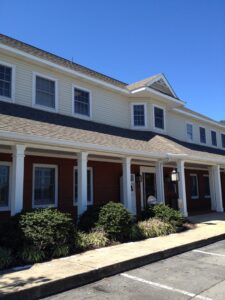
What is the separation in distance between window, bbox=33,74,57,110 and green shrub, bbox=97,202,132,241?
535cm

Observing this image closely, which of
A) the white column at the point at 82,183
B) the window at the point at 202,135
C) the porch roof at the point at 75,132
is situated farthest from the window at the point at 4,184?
the window at the point at 202,135

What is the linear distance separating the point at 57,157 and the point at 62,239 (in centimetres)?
541

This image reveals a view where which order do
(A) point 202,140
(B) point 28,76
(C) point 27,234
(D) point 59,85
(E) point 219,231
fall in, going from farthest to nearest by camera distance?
1. (A) point 202,140
2. (D) point 59,85
3. (B) point 28,76
4. (E) point 219,231
5. (C) point 27,234

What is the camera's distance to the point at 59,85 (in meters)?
13.5

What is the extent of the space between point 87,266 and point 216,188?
515 inches

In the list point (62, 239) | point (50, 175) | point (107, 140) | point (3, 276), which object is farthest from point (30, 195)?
point (3, 276)

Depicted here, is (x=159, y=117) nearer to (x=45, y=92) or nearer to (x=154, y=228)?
(x=45, y=92)

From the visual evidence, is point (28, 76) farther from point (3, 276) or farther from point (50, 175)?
point (3, 276)

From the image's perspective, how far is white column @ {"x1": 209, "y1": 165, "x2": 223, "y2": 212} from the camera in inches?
703

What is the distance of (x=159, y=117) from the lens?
17750 millimetres

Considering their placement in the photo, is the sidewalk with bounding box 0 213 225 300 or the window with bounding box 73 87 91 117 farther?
the window with bounding box 73 87 91 117

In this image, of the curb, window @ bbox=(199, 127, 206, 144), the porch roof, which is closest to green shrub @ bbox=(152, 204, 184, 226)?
the porch roof

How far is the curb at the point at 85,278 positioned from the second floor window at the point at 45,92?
7738 mm

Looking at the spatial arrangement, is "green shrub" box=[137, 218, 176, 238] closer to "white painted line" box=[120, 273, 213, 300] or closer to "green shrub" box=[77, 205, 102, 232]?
"green shrub" box=[77, 205, 102, 232]
